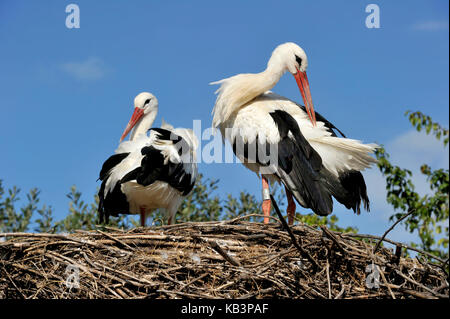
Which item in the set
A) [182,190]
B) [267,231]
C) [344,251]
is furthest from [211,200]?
[344,251]

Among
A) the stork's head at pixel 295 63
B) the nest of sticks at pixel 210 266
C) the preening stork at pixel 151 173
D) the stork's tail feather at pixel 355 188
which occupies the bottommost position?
the nest of sticks at pixel 210 266

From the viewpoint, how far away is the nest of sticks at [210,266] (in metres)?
3.91

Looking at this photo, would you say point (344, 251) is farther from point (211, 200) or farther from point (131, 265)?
point (211, 200)

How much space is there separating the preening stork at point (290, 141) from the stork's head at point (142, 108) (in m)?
1.38

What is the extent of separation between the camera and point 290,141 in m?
5.33

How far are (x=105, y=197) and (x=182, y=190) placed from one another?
0.77 m

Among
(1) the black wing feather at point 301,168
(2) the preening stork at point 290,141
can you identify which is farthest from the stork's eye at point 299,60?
(1) the black wing feather at point 301,168

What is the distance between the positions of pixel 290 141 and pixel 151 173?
1410 millimetres

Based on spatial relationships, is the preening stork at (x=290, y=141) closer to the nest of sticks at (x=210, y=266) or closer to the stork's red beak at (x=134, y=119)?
the nest of sticks at (x=210, y=266)

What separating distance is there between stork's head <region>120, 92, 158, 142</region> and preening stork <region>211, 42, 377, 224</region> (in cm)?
138

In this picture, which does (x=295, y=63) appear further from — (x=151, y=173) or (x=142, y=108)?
(x=142, y=108)

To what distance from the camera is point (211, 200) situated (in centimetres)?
753

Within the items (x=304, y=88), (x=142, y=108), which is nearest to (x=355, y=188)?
(x=304, y=88)
